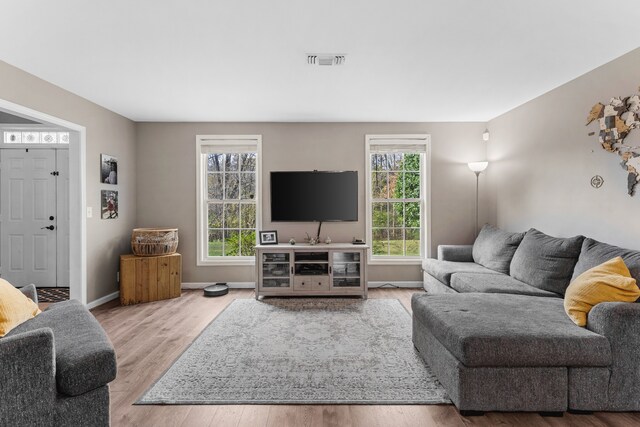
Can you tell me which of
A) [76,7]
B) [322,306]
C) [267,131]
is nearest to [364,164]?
[267,131]

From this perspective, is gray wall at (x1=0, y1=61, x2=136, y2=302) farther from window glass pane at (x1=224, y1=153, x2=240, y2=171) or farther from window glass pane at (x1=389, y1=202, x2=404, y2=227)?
window glass pane at (x1=389, y1=202, x2=404, y2=227)

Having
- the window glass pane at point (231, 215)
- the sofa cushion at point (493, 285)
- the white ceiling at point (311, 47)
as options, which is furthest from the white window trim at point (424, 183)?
the window glass pane at point (231, 215)

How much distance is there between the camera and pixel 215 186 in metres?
5.35

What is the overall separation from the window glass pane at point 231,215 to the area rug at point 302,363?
5.43ft

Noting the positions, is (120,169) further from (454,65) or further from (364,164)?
(454,65)

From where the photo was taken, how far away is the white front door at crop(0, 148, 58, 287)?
511cm

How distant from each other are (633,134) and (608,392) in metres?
2.07

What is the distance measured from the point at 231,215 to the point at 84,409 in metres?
3.75

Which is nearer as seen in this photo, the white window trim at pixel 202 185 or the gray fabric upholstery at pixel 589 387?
the gray fabric upholstery at pixel 589 387

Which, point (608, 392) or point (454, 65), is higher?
point (454, 65)

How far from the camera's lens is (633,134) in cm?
289

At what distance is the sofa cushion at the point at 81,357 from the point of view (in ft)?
5.41

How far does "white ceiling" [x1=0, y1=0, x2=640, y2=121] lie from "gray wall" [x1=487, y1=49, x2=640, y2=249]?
0.20m

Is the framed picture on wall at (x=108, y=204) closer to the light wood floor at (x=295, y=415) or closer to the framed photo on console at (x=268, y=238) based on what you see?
the framed photo on console at (x=268, y=238)
